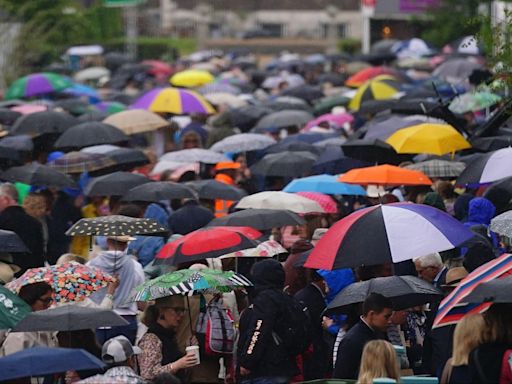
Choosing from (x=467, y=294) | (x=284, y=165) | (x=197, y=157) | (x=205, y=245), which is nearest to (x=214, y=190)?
(x=284, y=165)

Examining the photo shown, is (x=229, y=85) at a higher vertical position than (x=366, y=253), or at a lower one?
lower

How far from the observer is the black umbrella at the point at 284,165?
17.5 meters

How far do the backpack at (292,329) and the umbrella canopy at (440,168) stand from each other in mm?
5889

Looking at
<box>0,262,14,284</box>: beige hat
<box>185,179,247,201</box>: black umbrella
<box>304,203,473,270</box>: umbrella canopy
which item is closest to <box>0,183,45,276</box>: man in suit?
<box>185,179,247,201</box>: black umbrella

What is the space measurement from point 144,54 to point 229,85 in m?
35.9

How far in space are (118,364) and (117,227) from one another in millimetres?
3201

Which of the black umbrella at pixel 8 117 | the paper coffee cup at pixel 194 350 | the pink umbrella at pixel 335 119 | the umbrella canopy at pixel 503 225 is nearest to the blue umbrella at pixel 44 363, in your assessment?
the paper coffee cup at pixel 194 350

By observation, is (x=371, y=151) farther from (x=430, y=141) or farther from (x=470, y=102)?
(x=470, y=102)

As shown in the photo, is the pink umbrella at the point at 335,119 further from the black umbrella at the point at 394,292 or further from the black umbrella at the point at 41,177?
the black umbrella at the point at 394,292

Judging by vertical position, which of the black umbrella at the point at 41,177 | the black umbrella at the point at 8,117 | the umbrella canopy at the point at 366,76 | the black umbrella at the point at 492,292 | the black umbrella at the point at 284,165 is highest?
the black umbrella at the point at 492,292

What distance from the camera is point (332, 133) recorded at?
71.2 feet

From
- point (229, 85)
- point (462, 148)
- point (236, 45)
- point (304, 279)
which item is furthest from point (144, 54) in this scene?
point (304, 279)

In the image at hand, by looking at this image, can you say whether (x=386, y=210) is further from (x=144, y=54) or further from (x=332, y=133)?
(x=144, y=54)

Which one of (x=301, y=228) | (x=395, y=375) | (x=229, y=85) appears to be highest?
(x=395, y=375)
